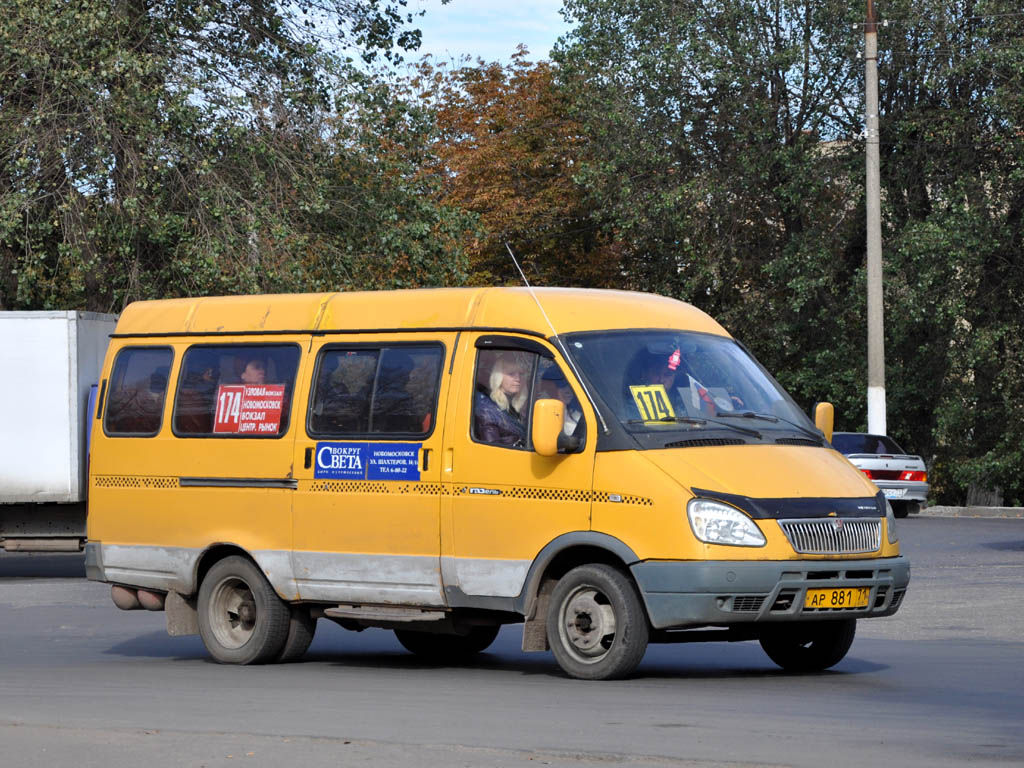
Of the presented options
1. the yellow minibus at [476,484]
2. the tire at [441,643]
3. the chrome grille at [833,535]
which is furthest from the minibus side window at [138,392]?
the chrome grille at [833,535]

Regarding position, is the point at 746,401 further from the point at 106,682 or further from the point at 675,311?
the point at 106,682

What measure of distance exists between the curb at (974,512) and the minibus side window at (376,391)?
25664mm

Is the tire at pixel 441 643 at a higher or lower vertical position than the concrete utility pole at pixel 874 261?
lower

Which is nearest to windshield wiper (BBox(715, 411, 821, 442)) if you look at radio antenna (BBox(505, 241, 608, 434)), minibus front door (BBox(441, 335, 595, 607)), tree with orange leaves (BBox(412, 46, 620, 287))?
radio antenna (BBox(505, 241, 608, 434))

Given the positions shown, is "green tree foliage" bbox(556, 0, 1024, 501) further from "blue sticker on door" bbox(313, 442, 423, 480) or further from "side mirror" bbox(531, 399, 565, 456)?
"side mirror" bbox(531, 399, 565, 456)

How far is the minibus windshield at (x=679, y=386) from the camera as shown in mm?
11062

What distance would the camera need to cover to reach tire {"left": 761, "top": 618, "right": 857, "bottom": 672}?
11453mm

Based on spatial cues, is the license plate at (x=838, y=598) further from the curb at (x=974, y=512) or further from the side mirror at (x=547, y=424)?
the curb at (x=974, y=512)

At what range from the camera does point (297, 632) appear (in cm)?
1259

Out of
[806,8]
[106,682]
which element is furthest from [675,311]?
[806,8]

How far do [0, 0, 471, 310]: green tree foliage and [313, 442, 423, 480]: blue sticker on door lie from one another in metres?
15.2

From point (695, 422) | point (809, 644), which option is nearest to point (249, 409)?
point (695, 422)

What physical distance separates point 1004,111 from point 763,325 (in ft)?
28.9

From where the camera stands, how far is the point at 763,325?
141 ft
